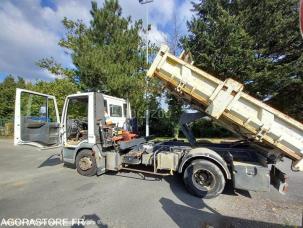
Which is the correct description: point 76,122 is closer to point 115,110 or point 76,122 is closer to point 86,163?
point 115,110

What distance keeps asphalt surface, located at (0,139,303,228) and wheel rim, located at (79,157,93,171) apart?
0.32 meters

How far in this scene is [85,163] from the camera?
→ 6141 mm

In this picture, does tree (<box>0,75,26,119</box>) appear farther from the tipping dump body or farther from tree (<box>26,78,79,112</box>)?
the tipping dump body

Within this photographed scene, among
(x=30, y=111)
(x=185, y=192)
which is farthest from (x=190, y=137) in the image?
(x=30, y=111)

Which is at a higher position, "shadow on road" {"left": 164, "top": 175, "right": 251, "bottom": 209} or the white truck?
the white truck

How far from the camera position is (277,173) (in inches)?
182

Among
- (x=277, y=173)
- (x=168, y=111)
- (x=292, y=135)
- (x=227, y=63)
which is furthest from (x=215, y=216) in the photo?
(x=168, y=111)

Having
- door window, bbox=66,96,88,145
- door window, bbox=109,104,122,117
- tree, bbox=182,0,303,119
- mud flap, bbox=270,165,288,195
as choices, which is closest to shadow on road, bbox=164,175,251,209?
mud flap, bbox=270,165,288,195

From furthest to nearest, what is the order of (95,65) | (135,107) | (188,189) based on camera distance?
(135,107) < (95,65) < (188,189)

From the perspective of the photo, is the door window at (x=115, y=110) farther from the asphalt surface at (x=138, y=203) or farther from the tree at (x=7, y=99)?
the tree at (x=7, y=99)

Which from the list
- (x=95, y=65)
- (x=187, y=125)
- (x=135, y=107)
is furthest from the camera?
(x=135, y=107)

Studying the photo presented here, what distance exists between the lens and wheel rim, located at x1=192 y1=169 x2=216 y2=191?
480cm

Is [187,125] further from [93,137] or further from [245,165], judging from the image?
[93,137]

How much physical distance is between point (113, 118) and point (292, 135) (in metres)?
4.81
